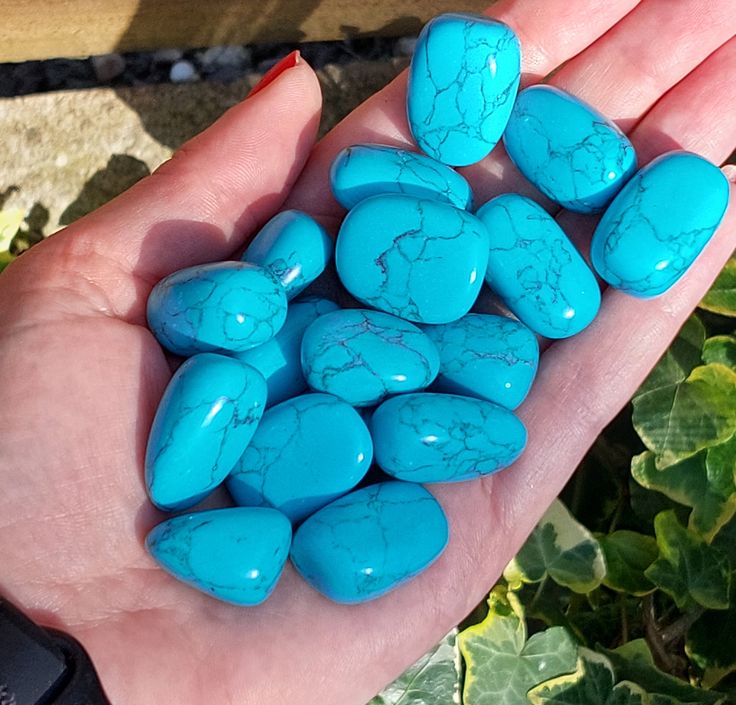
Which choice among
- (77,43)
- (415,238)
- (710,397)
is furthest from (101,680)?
(77,43)

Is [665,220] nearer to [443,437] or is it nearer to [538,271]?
[538,271]

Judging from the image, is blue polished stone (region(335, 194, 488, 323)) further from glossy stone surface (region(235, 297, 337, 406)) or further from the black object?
the black object

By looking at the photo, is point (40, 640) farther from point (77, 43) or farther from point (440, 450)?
point (77, 43)

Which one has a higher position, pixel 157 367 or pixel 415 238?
pixel 415 238

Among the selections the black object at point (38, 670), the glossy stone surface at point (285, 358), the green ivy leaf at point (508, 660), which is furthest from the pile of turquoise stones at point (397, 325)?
the green ivy leaf at point (508, 660)

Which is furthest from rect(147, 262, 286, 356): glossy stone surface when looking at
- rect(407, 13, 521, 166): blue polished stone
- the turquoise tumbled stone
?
rect(407, 13, 521, 166): blue polished stone

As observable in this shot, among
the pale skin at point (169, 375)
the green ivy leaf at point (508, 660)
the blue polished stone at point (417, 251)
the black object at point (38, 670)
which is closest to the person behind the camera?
the black object at point (38, 670)

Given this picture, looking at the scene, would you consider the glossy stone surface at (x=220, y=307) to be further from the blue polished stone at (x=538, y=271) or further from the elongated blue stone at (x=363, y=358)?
the blue polished stone at (x=538, y=271)
